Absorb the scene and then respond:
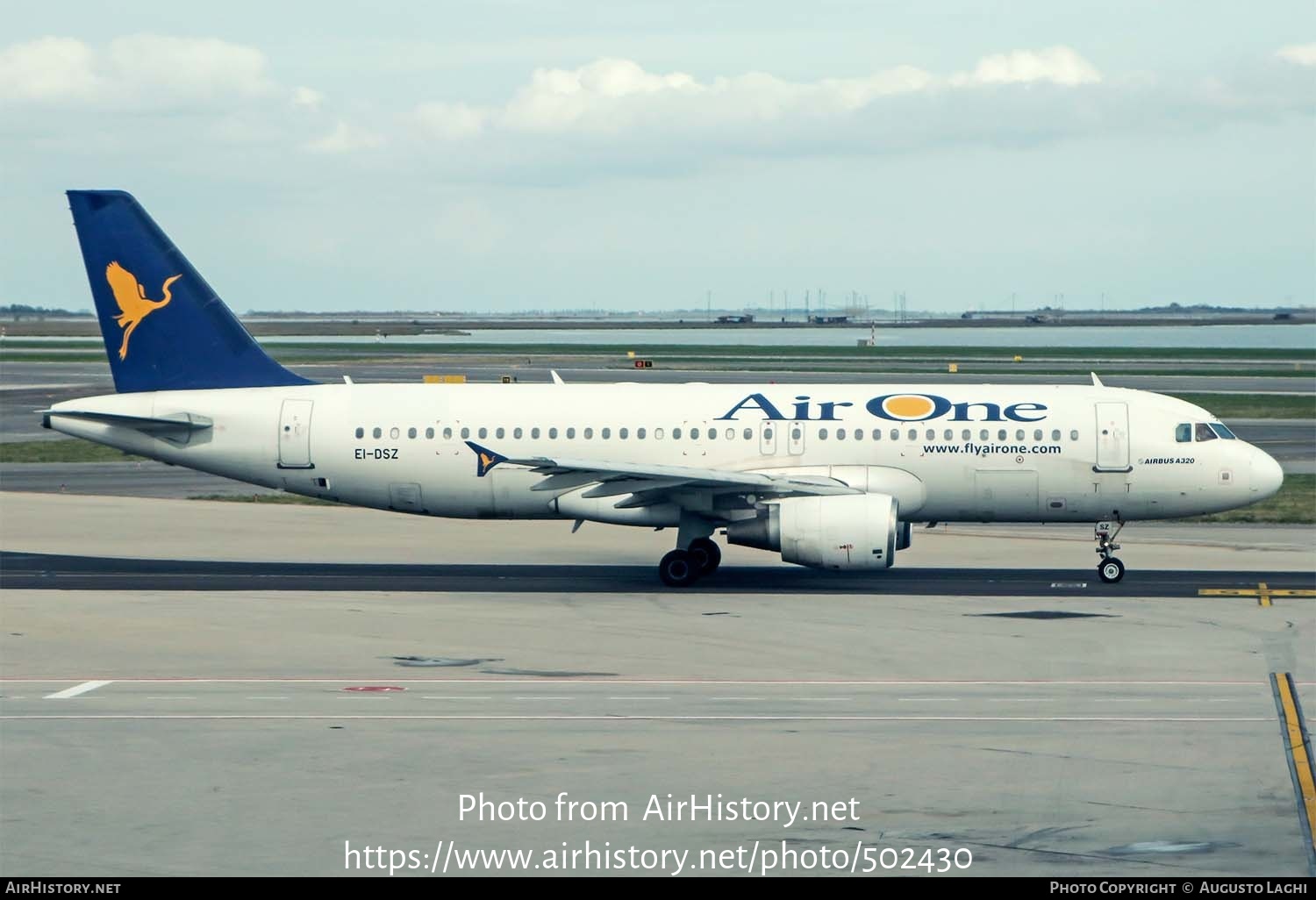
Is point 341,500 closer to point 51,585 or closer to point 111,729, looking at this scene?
point 51,585

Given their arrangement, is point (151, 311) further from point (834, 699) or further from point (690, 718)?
point (834, 699)

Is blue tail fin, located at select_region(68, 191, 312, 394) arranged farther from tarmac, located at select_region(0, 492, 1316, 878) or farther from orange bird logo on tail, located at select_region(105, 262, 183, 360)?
tarmac, located at select_region(0, 492, 1316, 878)

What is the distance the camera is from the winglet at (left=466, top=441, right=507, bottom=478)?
31.1 m

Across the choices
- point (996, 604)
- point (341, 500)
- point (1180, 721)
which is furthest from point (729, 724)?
point (341, 500)

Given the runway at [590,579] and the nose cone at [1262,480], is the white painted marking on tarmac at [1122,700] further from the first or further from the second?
the nose cone at [1262,480]

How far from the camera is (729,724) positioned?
797 inches

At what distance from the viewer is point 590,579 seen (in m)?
33.7

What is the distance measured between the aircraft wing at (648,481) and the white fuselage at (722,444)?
1.72 ft

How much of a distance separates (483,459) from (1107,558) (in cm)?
1364

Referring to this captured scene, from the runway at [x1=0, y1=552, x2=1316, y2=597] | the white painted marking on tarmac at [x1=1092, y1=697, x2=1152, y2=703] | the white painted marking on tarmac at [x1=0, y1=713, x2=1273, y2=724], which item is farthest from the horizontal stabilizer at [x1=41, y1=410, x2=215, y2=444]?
the white painted marking on tarmac at [x1=1092, y1=697, x2=1152, y2=703]

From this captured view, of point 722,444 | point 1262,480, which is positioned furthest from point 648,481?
point 1262,480

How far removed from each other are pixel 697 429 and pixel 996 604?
775 centimetres

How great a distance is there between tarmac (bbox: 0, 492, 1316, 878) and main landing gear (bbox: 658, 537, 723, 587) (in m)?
0.54

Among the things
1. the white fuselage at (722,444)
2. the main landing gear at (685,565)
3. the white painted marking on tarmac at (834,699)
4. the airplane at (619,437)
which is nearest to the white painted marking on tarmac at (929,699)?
the white painted marking on tarmac at (834,699)
